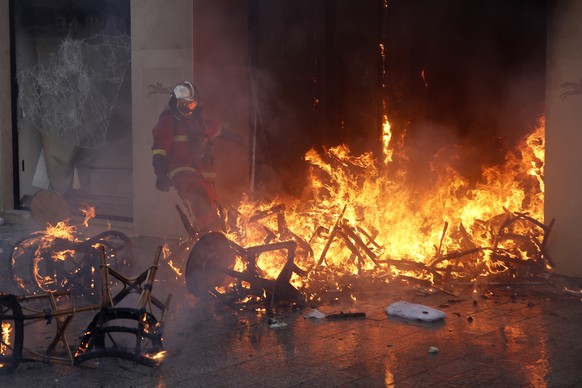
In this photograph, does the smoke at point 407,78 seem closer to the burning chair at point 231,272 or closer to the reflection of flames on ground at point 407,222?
the reflection of flames on ground at point 407,222

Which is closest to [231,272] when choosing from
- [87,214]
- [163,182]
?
[163,182]

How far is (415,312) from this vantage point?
22.3ft

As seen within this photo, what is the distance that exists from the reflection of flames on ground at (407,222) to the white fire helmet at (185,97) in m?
1.42

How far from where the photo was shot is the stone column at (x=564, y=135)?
8.27 metres

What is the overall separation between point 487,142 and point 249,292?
413 cm

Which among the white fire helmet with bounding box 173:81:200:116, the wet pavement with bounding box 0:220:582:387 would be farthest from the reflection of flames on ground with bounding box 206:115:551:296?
the white fire helmet with bounding box 173:81:200:116

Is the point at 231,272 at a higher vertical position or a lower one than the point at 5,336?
higher

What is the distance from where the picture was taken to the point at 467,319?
Answer: 6820 millimetres

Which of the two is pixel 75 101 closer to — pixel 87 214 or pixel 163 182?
pixel 87 214

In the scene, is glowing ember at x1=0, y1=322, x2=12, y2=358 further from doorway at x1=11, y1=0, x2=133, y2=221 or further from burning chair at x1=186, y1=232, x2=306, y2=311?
doorway at x1=11, y1=0, x2=133, y2=221

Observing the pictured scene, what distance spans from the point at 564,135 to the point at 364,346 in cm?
386

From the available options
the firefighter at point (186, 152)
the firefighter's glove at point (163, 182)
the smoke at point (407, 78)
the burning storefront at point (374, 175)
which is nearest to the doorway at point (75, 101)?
the burning storefront at point (374, 175)

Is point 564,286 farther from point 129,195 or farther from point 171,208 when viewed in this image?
point 129,195

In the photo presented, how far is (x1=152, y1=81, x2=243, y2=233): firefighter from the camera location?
9219mm
